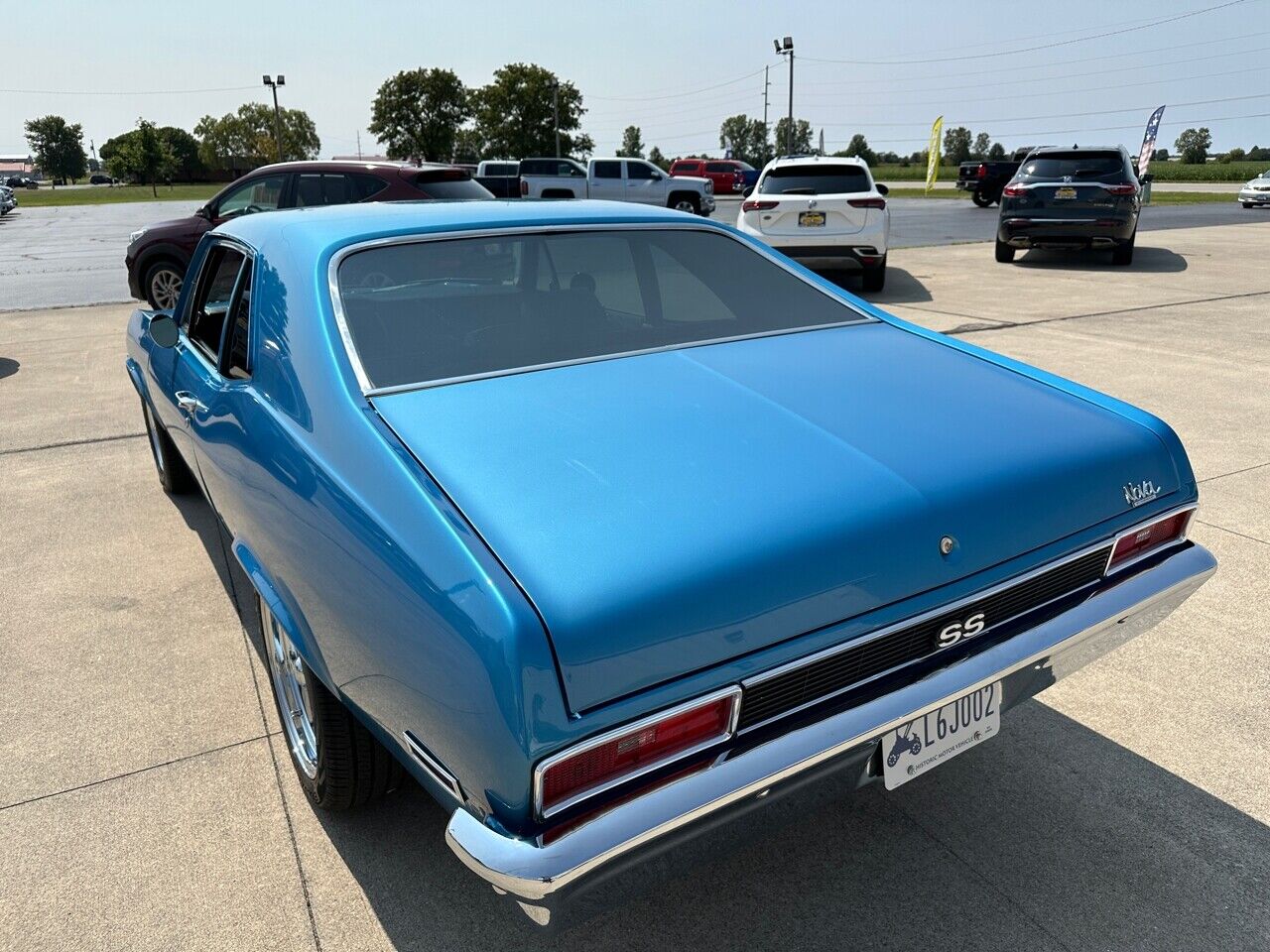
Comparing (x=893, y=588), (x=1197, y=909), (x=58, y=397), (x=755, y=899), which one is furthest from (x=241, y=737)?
(x=58, y=397)

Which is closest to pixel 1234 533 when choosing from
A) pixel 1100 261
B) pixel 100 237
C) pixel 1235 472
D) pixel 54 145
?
pixel 1235 472

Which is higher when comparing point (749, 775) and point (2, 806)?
point (749, 775)

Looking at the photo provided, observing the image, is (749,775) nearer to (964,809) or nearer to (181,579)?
(964,809)

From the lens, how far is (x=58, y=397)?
6.97 metres

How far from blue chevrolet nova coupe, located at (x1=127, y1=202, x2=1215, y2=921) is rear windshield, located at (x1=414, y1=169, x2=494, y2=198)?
21.9ft

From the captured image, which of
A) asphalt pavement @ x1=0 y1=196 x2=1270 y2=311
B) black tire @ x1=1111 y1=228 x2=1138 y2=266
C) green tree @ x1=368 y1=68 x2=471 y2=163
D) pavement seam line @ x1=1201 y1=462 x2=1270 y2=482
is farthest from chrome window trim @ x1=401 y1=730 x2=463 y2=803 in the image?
green tree @ x1=368 y1=68 x2=471 y2=163

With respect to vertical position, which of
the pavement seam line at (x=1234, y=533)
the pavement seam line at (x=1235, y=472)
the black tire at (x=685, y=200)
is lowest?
the pavement seam line at (x=1234, y=533)

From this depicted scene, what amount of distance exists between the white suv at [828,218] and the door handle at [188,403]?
8.26 metres

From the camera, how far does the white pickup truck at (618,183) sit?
25.2 m

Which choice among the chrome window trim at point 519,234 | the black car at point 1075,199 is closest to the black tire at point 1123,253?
the black car at point 1075,199

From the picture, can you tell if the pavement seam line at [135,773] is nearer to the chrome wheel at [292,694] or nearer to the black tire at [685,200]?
the chrome wheel at [292,694]

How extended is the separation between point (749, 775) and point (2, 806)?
85.1 inches

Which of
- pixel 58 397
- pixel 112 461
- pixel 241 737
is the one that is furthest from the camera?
pixel 58 397

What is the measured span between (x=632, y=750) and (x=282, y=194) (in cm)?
948
